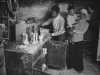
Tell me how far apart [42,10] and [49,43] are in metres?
1.93

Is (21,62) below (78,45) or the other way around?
below

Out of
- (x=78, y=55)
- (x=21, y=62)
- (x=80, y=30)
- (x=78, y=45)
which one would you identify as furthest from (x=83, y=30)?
(x=21, y=62)

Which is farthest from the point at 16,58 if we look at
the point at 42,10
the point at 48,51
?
the point at 42,10

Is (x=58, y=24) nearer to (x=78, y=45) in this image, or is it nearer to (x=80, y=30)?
(x=80, y=30)

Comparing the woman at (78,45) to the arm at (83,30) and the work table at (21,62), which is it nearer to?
the arm at (83,30)

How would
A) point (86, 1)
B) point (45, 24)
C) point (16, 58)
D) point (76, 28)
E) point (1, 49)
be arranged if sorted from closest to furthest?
point (1, 49), point (16, 58), point (76, 28), point (45, 24), point (86, 1)

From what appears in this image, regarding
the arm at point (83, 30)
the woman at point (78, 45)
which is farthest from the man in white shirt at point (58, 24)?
the arm at point (83, 30)

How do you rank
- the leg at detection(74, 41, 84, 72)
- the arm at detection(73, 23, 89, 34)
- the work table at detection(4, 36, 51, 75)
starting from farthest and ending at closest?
the leg at detection(74, 41, 84, 72), the arm at detection(73, 23, 89, 34), the work table at detection(4, 36, 51, 75)

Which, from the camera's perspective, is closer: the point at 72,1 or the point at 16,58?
the point at 16,58

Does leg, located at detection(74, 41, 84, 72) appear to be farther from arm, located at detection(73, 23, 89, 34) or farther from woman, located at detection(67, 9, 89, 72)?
arm, located at detection(73, 23, 89, 34)

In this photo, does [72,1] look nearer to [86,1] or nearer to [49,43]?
[86,1]

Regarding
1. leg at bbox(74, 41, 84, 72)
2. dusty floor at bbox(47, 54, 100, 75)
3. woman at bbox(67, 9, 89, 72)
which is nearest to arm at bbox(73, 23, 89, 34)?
woman at bbox(67, 9, 89, 72)

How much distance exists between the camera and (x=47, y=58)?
143 inches

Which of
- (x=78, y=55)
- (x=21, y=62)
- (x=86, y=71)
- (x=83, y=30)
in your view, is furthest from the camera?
→ (x=86, y=71)
